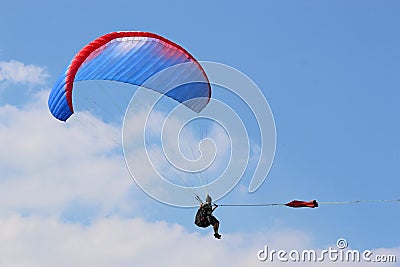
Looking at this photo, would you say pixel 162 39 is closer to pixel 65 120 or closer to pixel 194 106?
pixel 194 106

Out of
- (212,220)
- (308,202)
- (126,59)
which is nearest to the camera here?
(308,202)

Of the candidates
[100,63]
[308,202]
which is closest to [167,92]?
[100,63]

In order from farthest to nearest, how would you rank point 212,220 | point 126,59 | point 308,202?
point 126,59 → point 212,220 → point 308,202

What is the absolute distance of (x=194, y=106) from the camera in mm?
23094

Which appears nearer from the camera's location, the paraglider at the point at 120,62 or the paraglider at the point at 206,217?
the paraglider at the point at 206,217

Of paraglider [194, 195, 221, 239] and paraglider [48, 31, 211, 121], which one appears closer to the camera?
paraglider [194, 195, 221, 239]

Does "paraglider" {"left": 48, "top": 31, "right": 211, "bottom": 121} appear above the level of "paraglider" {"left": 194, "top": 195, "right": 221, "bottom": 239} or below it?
above

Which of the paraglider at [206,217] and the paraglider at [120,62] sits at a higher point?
the paraglider at [120,62]

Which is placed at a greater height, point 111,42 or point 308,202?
point 111,42

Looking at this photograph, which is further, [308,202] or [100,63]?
[100,63]

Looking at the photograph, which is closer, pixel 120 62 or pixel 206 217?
pixel 206 217

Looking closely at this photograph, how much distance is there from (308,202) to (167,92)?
22.7 ft

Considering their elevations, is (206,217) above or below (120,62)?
below

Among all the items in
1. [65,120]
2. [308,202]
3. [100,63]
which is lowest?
[308,202]
